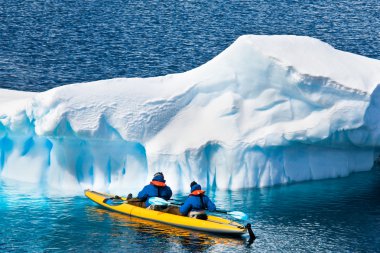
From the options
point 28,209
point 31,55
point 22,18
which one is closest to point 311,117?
point 28,209

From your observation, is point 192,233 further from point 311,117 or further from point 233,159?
point 311,117

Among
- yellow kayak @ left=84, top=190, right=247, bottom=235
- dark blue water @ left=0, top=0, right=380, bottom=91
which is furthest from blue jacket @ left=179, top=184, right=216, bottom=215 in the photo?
dark blue water @ left=0, top=0, right=380, bottom=91

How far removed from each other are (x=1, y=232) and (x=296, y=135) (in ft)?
27.9

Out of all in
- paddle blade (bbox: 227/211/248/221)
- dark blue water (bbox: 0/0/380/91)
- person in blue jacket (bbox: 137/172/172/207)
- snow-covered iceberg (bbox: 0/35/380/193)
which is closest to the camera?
paddle blade (bbox: 227/211/248/221)

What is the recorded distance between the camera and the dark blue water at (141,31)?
149ft

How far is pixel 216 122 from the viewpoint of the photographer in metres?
25.6

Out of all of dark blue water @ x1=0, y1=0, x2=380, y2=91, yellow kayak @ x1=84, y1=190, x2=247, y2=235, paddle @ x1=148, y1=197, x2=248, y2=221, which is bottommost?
yellow kayak @ x1=84, y1=190, x2=247, y2=235

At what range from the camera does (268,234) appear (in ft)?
70.5

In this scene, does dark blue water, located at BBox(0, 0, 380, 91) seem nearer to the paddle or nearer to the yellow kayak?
the yellow kayak

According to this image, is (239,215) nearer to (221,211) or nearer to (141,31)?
(221,211)

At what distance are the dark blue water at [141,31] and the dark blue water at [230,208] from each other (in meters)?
18.4

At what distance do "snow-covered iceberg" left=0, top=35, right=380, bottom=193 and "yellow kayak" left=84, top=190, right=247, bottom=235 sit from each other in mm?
2081

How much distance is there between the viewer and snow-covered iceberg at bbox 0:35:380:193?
25.3m

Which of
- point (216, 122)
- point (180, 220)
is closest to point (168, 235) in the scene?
point (180, 220)
